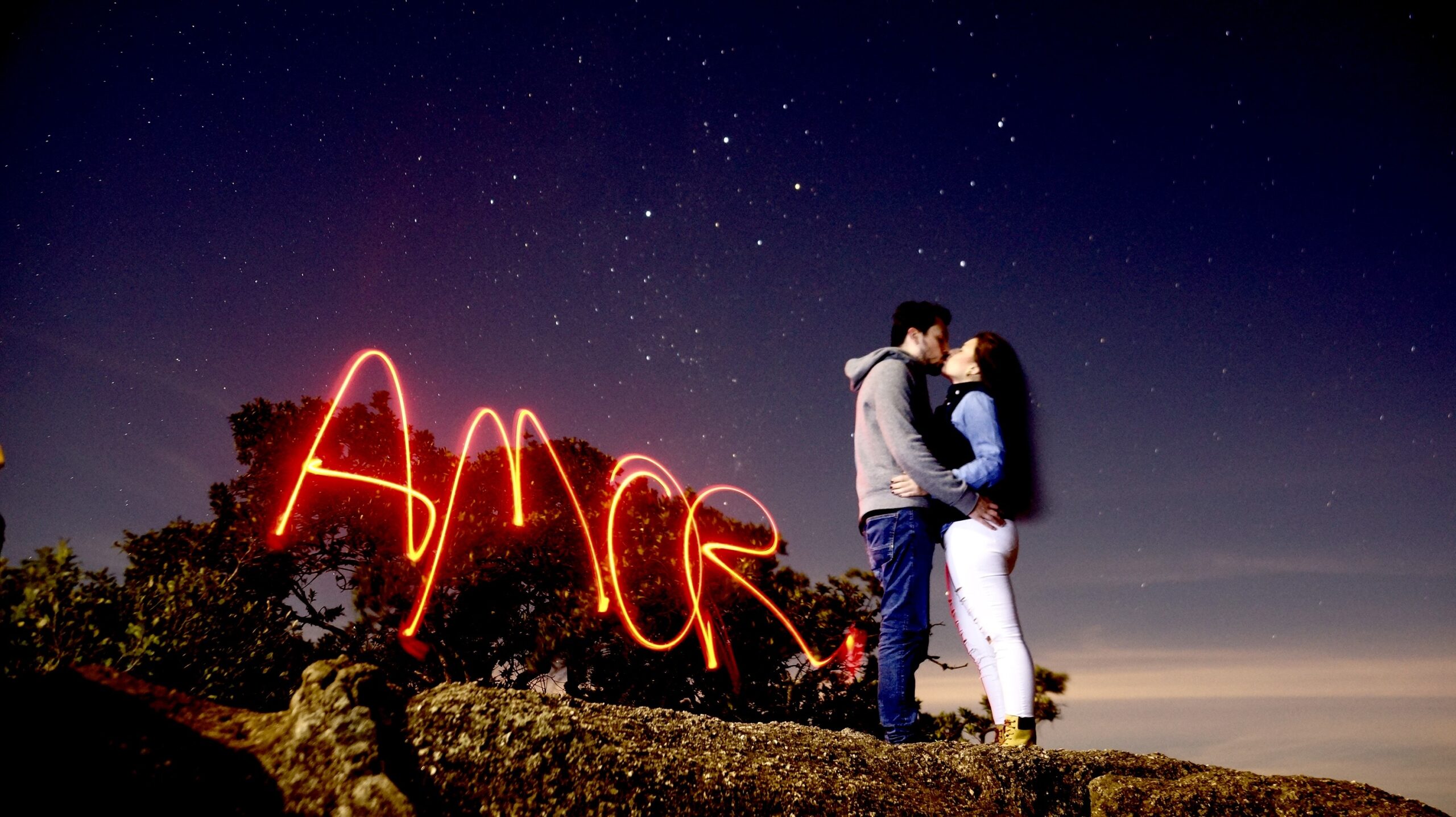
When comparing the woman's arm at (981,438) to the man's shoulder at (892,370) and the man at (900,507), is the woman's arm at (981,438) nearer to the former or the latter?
the man at (900,507)

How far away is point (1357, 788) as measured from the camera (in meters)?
4.29

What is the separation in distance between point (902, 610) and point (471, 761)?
320 cm

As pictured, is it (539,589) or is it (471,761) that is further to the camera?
(539,589)

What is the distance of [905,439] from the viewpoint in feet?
17.5

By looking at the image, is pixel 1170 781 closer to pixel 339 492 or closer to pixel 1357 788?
pixel 1357 788

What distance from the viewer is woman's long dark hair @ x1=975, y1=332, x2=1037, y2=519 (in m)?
5.31

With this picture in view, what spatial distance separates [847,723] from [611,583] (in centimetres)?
400

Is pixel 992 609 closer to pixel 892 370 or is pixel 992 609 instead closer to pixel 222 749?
pixel 892 370

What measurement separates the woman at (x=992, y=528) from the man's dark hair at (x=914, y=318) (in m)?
0.40

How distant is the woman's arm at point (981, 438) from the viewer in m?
5.20

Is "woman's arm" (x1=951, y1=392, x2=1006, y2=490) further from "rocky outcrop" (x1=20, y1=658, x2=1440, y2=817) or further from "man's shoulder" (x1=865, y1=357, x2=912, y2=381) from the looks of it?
"rocky outcrop" (x1=20, y1=658, x2=1440, y2=817)

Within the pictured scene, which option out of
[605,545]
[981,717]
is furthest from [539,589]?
[981,717]

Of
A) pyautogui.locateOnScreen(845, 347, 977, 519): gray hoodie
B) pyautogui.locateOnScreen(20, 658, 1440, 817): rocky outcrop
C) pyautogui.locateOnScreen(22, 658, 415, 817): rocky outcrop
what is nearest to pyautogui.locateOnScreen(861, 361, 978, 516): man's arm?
pyautogui.locateOnScreen(845, 347, 977, 519): gray hoodie

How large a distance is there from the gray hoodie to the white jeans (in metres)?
0.25
